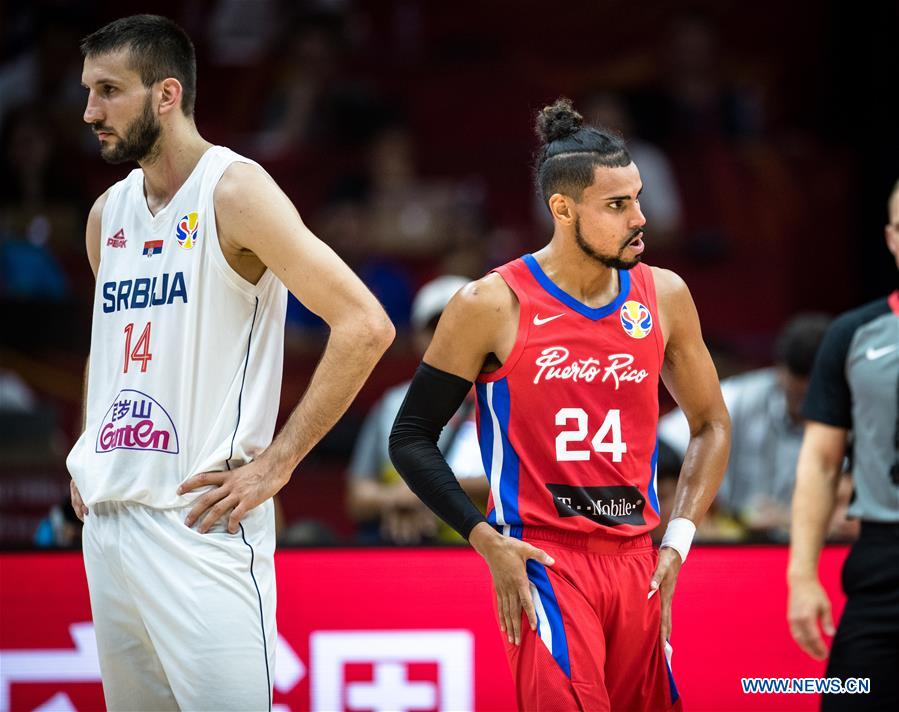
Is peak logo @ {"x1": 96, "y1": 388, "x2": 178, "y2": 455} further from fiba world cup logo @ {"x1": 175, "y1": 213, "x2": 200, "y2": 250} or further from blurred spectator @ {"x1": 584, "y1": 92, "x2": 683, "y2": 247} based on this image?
blurred spectator @ {"x1": 584, "y1": 92, "x2": 683, "y2": 247}

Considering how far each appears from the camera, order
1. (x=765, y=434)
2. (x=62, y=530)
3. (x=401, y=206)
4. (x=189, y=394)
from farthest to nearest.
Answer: (x=401, y=206)
(x=765, y=434)
(x=62, y=530)
(x=189, y=394)

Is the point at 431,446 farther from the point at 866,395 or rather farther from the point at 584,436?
the point at 866,395

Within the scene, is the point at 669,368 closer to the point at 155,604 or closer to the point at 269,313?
the point at 269,313

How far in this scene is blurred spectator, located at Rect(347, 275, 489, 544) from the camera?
625 cm

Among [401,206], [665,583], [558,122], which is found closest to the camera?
[665,583]

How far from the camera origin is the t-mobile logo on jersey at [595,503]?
3889mm

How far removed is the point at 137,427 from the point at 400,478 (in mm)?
Answer: 3053

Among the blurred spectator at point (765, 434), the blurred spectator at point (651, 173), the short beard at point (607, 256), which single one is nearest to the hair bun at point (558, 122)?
the short beard at point (607, 256)

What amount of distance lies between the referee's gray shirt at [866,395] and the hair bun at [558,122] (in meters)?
1.26

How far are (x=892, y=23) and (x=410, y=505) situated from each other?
6.97 metres

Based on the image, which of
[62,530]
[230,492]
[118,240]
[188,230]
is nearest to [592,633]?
[230,492]

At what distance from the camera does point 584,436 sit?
12.8 feet

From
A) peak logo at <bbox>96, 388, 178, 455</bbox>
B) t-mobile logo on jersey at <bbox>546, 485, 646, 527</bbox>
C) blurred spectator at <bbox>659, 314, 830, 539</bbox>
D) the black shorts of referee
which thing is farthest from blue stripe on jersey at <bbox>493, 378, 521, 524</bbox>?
blurred spectator at <bbox>659, 314, 830, 539</bbox>

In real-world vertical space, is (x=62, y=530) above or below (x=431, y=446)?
below
